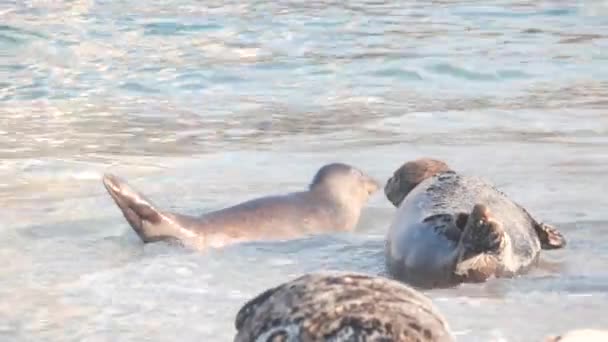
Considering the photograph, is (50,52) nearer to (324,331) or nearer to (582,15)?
(582,15)

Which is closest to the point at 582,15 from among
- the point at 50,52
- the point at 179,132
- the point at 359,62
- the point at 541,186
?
the point at 359,62

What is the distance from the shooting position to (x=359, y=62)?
11234 millimetres

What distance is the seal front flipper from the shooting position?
423 centimetres

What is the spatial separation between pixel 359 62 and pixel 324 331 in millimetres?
8587

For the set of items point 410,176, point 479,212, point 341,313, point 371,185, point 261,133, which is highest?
point 341,313

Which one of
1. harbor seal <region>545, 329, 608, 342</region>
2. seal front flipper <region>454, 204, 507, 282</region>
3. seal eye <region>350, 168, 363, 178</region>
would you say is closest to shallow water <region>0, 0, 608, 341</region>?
seal front flipper <region>454, 204, 507, 282</region>

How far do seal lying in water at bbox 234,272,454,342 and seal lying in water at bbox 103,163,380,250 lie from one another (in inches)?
90.5

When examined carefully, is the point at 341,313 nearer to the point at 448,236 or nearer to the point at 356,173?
the point at 448,236

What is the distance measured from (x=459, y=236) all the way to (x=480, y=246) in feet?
0.34

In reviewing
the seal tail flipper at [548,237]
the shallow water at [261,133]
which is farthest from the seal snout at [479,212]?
the seal tail flipper at [548,237]

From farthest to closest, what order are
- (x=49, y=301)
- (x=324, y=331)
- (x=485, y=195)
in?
(x=485, y=195)
(x=49, y=301)
(x=324, y=331)

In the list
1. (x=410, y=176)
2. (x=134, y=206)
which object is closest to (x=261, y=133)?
(x=410, y=176)

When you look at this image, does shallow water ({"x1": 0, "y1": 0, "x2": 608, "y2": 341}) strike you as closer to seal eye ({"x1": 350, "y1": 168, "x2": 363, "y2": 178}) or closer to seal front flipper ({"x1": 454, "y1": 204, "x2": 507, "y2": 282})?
seal front flipper ({"x1": 454, "y1": 204, "x2": 507, "y2": 282})

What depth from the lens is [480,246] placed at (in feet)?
14.1
